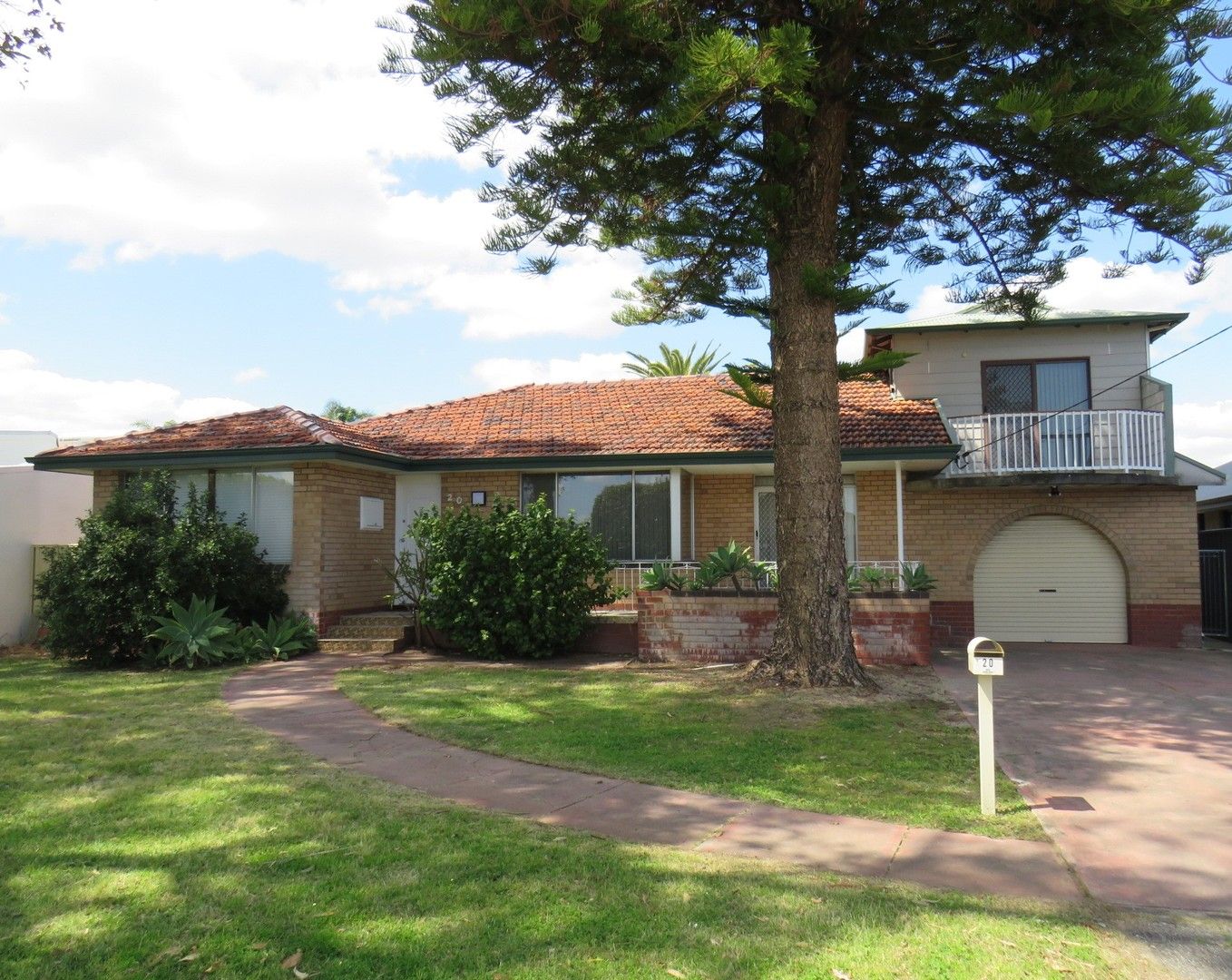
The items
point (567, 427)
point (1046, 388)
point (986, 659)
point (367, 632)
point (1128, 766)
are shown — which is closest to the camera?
point (986, 659)

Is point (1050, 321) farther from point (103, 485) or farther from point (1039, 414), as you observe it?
point (103, 485)

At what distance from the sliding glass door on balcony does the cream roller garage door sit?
1.29 meters

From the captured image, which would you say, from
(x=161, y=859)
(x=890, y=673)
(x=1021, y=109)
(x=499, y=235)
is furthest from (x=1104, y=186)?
(x=161, y=859)

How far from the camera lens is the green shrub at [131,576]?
11883mm

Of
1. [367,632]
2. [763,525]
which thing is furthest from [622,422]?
[367,632]

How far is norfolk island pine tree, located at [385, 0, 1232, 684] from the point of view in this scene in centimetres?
880

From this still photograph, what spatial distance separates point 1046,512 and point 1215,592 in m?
4.68

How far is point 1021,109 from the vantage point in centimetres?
835

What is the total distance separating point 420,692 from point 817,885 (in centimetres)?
607

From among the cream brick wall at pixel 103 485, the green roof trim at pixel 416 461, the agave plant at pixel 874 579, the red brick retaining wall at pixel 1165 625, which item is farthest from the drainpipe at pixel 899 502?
the cream brick wall at pixel 103 485

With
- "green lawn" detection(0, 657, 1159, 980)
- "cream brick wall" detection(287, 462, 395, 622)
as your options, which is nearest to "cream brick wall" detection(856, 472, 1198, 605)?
"cream brick wall" detection(287, 462, 395, 622)

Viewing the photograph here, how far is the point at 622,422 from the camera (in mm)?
16312

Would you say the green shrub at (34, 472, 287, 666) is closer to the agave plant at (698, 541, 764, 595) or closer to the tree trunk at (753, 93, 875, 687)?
the agave plant at (698, 541, 764, 595)

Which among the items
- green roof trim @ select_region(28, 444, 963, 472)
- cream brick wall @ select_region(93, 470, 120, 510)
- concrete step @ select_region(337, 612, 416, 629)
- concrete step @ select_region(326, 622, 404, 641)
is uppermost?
green roof trim @ select_region(28, 444, 963, 472)
